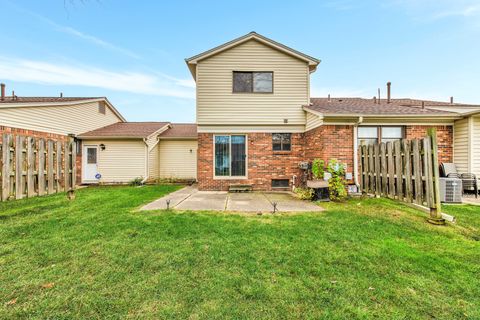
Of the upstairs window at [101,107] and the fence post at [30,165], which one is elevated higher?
the upstairs window at [101,107]

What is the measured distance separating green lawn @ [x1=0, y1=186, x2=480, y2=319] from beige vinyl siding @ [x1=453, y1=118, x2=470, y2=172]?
420 cm

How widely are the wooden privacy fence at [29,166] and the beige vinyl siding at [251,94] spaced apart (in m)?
5.39

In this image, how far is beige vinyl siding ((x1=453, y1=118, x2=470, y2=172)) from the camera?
7715 mm

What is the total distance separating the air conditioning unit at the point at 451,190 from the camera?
21.5 ft

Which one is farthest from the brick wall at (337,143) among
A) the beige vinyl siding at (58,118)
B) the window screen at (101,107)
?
the window screen at (101,107)

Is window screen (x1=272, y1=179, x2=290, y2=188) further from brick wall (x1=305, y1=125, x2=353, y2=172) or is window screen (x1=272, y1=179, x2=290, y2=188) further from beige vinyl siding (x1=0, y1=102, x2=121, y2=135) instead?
beige vinyl siding (x1=0, y1=102, x2=121, y2=135)

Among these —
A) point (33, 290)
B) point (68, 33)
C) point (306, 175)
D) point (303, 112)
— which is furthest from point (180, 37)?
point (33, 290)

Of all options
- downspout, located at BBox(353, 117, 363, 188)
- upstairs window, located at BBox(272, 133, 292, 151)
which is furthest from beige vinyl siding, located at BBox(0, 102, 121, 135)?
downspout, located at BBox(353, 117, 363, 188)

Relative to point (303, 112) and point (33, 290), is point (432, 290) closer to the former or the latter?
point (33, 290)

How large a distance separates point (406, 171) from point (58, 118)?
15602 mm

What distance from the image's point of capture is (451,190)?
6.59m

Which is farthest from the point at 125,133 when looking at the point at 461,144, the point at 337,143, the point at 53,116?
the point at 461,144

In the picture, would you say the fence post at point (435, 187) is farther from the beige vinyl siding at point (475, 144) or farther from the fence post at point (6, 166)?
the fence post at point (6, 166)

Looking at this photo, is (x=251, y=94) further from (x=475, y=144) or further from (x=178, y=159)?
(x=475, y=144)
